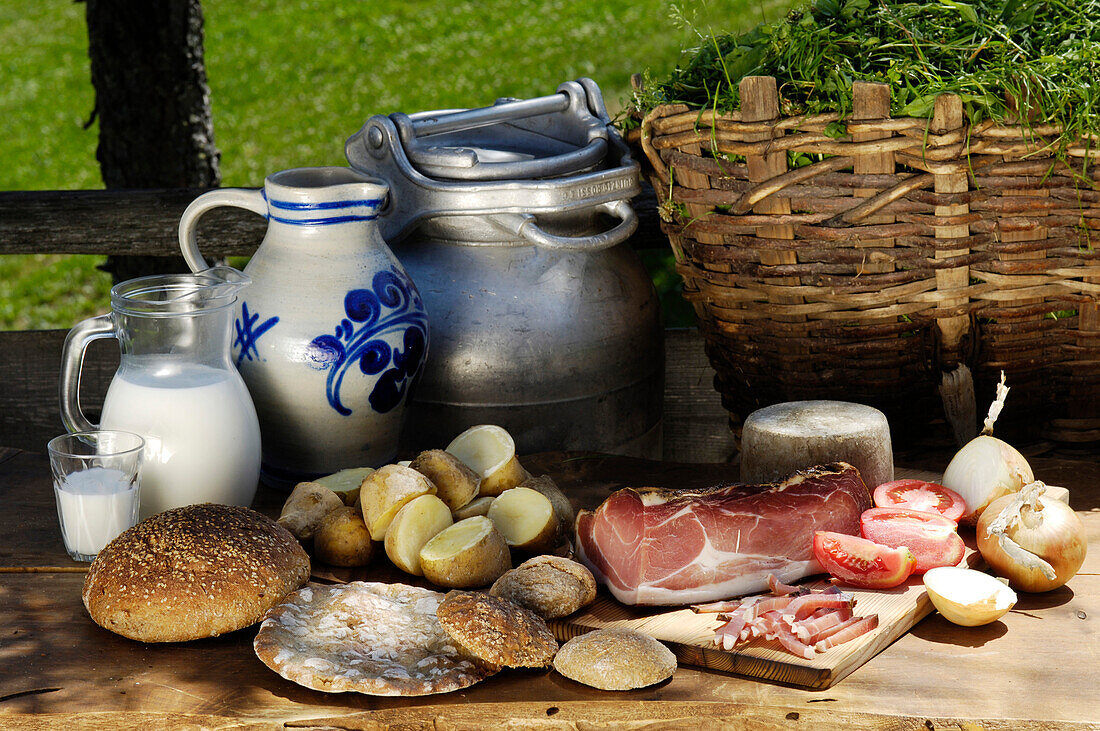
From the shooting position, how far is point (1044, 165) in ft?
5.72

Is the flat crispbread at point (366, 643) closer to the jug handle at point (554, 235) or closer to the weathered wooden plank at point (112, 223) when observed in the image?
the jug handle at point (554, 235)

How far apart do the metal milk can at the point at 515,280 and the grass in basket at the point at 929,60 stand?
0.90ft

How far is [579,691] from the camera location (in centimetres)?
130

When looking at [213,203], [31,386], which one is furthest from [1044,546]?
[31,386]

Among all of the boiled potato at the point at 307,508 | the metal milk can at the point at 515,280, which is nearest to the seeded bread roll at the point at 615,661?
the boiled potato at the point at 307,508

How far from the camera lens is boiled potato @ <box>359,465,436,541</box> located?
1576 millimetres

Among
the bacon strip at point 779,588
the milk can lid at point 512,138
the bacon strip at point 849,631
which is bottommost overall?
the bacon strip at point 849,631

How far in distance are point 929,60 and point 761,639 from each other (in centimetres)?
99

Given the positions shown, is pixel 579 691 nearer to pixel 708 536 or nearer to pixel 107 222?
pixel 708 536

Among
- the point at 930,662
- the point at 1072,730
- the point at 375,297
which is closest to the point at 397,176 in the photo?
the point at 375,297

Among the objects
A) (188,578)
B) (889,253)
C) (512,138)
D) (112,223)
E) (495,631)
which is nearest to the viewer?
(495,631)

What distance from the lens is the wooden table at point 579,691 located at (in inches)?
49.4

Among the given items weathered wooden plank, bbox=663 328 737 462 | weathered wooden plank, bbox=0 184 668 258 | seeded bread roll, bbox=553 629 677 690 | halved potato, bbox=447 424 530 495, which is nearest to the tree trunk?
weathered wooden plank, bbox=0 184 668 258

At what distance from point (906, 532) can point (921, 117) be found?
25.6 inches
